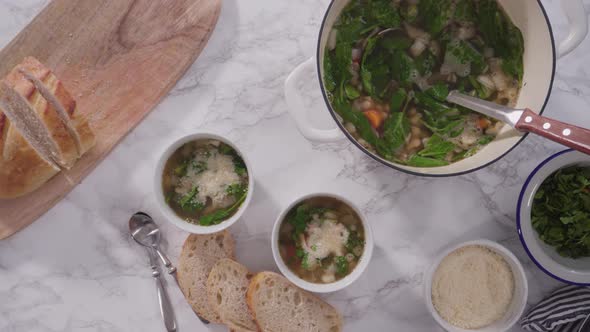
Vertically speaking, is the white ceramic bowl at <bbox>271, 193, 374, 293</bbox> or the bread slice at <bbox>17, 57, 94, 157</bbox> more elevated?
the bread slice at <bbox>17, 57, 94, 157</bbox>

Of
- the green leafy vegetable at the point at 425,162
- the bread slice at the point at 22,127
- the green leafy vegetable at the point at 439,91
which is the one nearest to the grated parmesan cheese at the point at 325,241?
the green leafy vegetable at the point at 425,162

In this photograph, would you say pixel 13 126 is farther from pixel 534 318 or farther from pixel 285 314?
pixel 534 318

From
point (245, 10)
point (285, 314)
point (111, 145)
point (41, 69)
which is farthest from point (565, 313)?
point (41, 69)

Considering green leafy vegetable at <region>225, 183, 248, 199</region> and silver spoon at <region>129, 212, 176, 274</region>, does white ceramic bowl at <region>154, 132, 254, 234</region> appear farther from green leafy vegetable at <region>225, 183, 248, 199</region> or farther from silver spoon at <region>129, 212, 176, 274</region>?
silver spoon at <region>129, 212, 176, 274</region>

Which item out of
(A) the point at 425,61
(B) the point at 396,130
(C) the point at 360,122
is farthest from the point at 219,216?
(A) the point at 425,61

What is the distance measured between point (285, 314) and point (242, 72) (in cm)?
106

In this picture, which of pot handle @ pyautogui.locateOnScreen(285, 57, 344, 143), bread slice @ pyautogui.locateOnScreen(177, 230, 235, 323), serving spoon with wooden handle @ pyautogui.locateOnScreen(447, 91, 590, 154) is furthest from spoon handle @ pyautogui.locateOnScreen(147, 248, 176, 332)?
serving spoon with wooden handle @ pyautogui.locateOnScreen(447, 91, 590, 154)

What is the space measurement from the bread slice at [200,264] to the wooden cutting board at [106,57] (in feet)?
1.84

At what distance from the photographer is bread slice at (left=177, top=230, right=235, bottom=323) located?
2.27 metres

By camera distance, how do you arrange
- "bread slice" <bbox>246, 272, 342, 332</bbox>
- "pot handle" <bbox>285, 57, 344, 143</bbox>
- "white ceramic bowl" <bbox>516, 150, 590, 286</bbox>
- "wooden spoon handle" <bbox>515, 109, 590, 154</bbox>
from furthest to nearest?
"bread slice" <bbox>246, 272, 342, 332</bbox> → "white ceramic bowl" <bbox>516, 150, 590, 286</bbox> → "pot handle" <bbox>285, 57, 344, 143</bbox> → "wooden spoon handle" <bbox>515, 109, 590, 154</bbox>

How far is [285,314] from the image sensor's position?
7.33ft

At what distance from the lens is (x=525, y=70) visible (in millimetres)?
1970

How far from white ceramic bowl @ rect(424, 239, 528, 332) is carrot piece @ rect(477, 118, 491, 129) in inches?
19.4

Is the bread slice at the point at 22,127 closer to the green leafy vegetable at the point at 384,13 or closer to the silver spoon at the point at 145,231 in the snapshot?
the silver spoon at the point at 145,231
